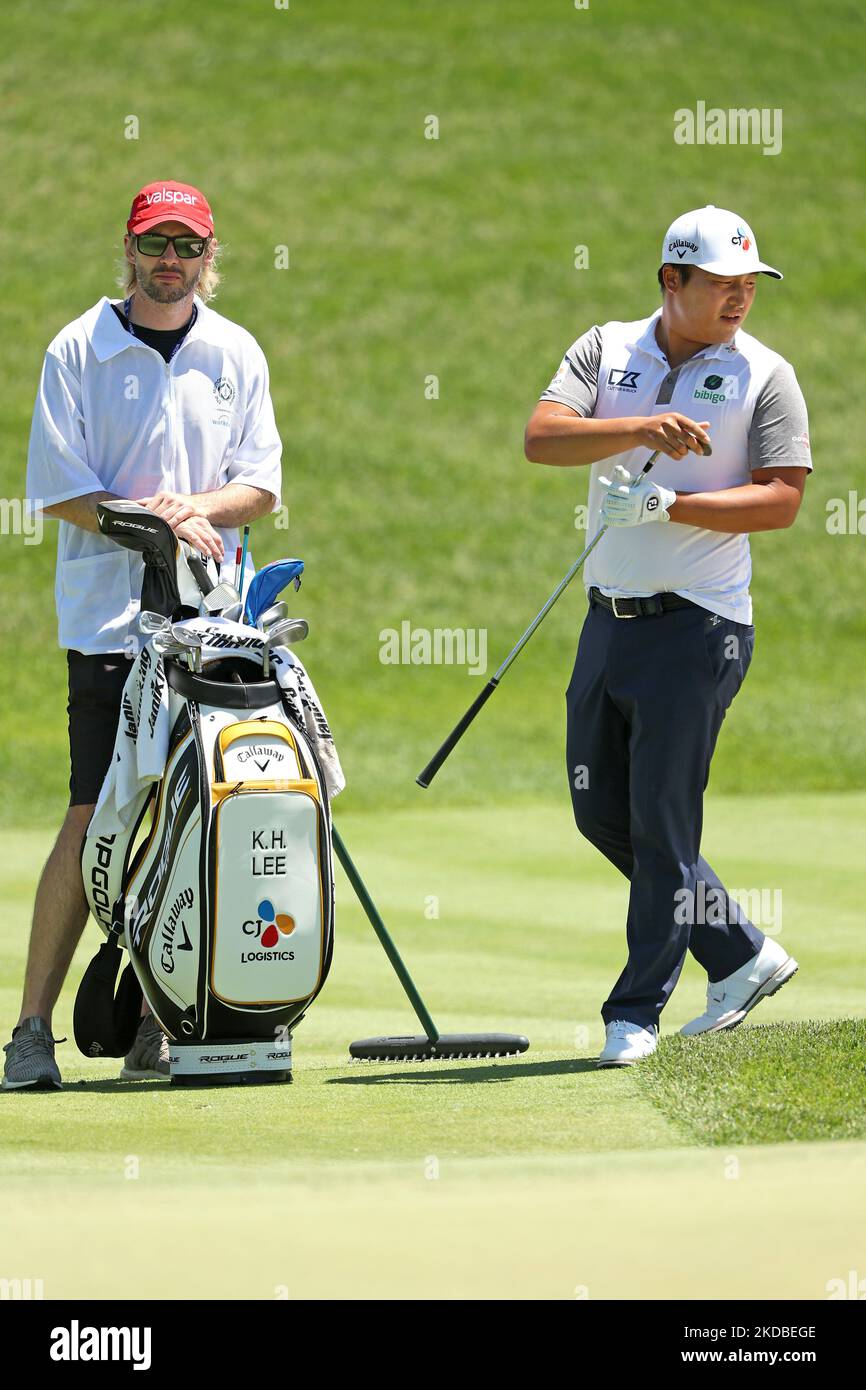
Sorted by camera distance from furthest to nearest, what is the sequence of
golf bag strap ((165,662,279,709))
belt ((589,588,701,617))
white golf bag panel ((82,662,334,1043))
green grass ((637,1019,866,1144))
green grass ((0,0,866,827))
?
green grass ((0,0,866,827)) < belt ((589,588,701,617)) < golf bag strap ((165,662,279,709)) < white golf bag panel ((82,662,334,1043)) < green grass ((637,1019,866,1144))

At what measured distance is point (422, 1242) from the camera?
327 cm

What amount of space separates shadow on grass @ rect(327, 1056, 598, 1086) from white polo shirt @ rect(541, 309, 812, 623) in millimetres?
1128

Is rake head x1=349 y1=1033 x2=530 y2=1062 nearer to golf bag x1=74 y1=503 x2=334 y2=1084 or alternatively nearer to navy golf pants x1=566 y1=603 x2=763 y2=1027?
navy golf pants x1=566 y1=603 x2=763 y2=1027

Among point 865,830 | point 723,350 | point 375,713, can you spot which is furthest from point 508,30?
point 723,350

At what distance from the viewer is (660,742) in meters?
4.89

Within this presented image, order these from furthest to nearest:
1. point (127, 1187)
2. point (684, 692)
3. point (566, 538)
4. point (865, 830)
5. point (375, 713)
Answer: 1. point (566, 538)
2. point (375, 713)
3. point (865, 830)
4. point (684, 692)
5. point (127, 1187)

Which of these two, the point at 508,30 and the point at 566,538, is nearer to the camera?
the point at 566,538

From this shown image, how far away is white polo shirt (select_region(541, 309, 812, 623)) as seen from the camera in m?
4.85

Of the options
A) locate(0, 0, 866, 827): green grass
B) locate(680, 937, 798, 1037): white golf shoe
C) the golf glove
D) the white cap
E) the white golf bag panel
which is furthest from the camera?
locate(0, 0, 866, 827): green grass

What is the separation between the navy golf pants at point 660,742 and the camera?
4.87 m

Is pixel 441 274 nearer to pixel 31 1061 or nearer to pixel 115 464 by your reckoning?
pixel 115 464

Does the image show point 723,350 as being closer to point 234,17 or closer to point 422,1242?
point 422,1242

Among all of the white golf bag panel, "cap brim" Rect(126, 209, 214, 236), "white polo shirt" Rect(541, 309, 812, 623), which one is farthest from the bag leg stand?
"cap brim" Rect(126, 209, 214, 236)

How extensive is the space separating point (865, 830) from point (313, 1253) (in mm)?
7432
